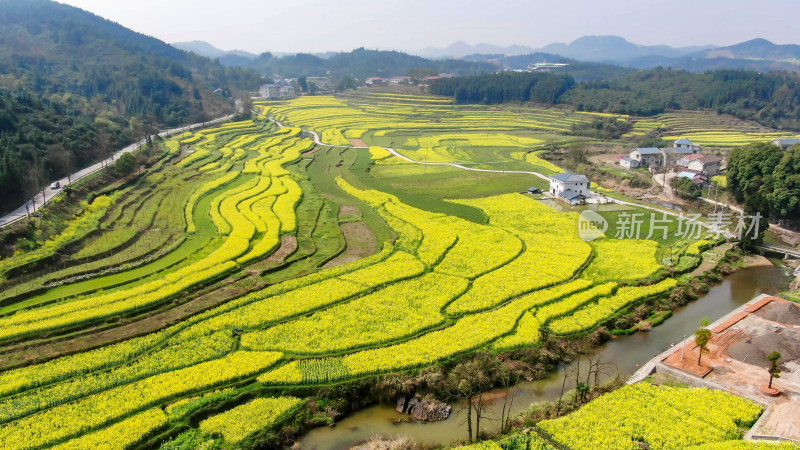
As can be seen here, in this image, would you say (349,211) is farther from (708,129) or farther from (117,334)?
(708,129)

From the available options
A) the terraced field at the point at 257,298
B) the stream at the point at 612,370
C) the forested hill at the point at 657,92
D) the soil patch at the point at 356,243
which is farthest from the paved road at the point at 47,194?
the forested hill at the point at 657,92

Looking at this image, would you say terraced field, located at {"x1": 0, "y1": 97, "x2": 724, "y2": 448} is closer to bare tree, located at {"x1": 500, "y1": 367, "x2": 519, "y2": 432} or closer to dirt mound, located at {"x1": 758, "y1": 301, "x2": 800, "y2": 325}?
bare tree, located at {"x1": 500, "y1": 367, "x2": 519, "y2": 432}

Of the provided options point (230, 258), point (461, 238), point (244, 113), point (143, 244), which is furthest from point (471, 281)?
point (244, 113)

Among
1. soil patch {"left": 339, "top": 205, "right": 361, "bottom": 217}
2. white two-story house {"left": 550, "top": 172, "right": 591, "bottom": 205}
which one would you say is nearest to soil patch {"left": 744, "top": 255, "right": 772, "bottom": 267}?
white two-story house {"left": 550, "top": 172, "right": 591, "bottom": 205}

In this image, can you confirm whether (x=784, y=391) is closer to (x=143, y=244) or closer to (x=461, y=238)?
(x=461, y=238)

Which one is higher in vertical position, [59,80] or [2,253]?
[59,80]

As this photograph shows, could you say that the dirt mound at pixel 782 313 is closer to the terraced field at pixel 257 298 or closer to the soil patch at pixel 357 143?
the terraced field at pixel 257 298
